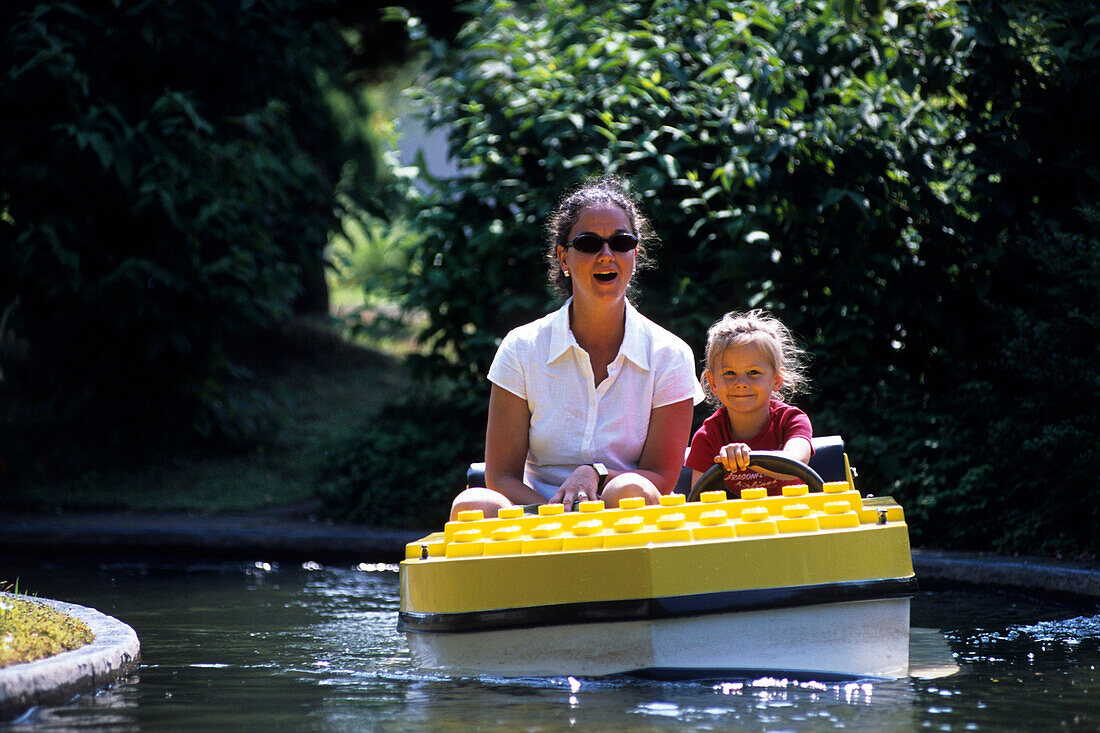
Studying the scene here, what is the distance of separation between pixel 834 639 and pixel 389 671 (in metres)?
1.41

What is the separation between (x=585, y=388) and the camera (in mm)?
4488

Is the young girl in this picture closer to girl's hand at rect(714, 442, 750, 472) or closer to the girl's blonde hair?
the girl's blonde hair

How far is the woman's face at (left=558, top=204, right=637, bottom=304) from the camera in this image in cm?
440

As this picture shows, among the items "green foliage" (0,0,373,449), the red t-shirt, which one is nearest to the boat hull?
the red t-shirt

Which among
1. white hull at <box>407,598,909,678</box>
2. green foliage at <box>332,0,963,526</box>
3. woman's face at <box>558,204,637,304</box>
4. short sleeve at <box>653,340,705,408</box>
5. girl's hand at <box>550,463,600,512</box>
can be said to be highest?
green foliage at <box>332,0,963,526</box>

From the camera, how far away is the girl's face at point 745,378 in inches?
181

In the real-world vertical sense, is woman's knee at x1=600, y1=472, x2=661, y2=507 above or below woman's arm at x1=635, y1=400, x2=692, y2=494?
→ below

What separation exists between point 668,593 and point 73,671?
1.71m

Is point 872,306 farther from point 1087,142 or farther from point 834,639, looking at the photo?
point 834,639

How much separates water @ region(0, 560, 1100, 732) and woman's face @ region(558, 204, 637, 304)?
1389mm

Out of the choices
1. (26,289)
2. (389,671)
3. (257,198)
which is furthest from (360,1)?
(389,671)

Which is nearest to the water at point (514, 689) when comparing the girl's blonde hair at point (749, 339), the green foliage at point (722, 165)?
the girl's blonde hair at point (749, 339)

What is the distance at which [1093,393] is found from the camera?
20.2ft

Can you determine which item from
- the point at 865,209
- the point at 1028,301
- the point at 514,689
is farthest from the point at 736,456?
the point at 1028,301
